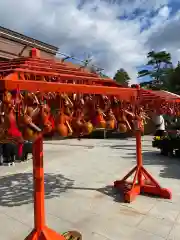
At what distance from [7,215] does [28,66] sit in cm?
320

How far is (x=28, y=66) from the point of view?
292 centimetres

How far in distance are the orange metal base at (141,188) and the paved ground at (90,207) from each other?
6.8 inches

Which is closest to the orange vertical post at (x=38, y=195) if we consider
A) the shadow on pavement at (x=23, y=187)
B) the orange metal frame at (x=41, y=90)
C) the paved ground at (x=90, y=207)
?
the orange metal frame at (x=41, y=90)

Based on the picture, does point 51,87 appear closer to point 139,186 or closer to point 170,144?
point 139,186

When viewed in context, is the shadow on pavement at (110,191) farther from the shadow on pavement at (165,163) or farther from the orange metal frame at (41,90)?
the orange metal frame at (41,90)

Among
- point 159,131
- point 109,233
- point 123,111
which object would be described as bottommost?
point 109,233

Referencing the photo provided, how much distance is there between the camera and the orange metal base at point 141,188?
5.42m

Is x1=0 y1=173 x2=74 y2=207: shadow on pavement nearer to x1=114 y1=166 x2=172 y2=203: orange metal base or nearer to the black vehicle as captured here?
x1=114 y1=166 x2=172 y2=203: orange metal base

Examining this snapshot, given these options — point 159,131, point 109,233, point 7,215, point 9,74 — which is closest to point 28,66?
point 9,74

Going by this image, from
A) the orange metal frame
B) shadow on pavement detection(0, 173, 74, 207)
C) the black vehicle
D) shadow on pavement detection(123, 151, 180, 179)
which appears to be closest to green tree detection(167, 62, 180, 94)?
the black vehicle

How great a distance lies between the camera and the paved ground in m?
4.14

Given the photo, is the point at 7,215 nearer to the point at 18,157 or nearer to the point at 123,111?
the point at 123,111

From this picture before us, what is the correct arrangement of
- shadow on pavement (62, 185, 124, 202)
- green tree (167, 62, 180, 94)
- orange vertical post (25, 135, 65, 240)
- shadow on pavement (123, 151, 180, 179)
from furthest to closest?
green tree (167, 62, 180, 94) → shadow on pavement (123, 151, 180, 179) → shadow on pavement (62, 185, 124, 202) → orange vertical post (25, 135, 65, 240)

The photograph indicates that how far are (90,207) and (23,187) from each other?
223 centimetres
